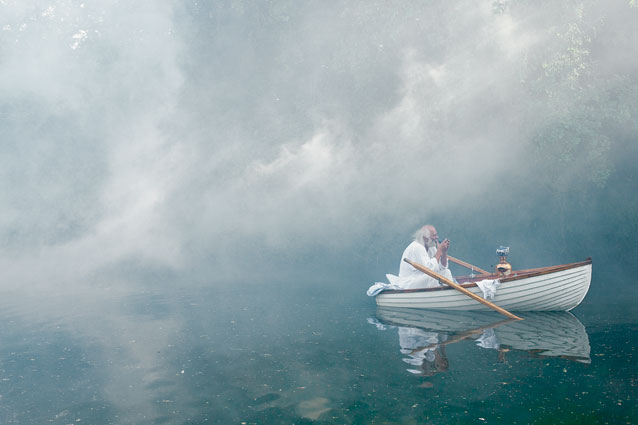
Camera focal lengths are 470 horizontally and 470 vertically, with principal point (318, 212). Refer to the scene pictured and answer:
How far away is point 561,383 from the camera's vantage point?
7289mm

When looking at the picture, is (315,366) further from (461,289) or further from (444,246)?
(444,246)

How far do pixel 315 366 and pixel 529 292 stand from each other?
20.0 feet

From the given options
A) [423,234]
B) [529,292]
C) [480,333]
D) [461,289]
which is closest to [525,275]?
[529,292]

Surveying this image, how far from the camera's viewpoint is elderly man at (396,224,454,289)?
489 inches

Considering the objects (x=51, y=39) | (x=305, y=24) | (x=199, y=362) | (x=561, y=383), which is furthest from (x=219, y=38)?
(x=561, y=383)

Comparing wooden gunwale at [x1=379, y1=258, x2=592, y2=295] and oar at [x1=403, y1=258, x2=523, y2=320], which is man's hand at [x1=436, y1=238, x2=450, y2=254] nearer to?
oar at [x1=403, y1=258, x2=523, y2=320]

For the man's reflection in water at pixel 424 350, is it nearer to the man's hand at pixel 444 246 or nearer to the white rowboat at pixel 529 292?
the white rowboat at pixel 529 292

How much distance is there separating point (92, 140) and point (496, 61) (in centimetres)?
3202

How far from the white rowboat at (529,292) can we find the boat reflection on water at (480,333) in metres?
0.26

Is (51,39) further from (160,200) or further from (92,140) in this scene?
(160,200)

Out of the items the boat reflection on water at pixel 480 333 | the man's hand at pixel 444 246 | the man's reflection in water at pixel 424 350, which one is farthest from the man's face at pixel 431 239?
the man's reflection in water at pixel 424 350

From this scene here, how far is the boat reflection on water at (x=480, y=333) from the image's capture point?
883 centimetres

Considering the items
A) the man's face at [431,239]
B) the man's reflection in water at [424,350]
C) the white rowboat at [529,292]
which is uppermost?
the man's face at [431,239]

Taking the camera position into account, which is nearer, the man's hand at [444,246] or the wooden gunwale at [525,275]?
the wooden gunwale at [525,275]
